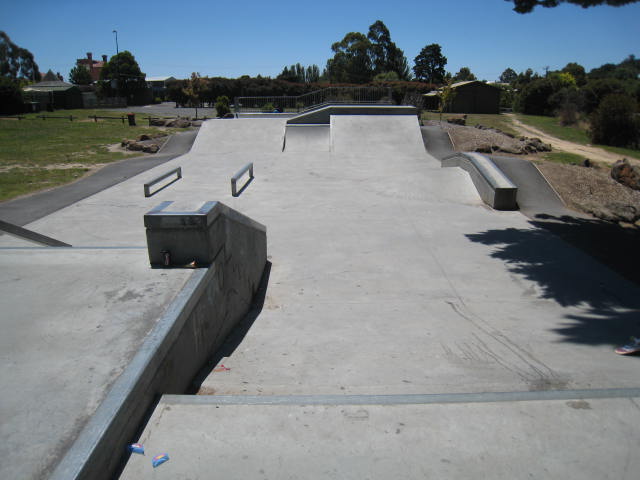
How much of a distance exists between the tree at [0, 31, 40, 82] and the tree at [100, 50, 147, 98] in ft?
91.7

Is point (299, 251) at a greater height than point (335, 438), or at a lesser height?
lesser

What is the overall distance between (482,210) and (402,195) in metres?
2.21

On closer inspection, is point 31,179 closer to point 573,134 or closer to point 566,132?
point 573,134

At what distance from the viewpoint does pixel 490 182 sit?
11.8 meters

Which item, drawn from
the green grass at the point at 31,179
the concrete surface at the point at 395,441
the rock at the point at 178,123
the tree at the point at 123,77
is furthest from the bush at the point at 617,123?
the tree at the point at 123,77

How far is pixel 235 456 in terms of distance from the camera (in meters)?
2.53

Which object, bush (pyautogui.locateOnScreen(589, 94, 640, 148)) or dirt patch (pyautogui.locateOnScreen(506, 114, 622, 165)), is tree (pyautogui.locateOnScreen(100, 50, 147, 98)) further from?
bush (pyautogui.locateOnScreen(589, 94, 640, 148))

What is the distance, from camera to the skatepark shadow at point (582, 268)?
579 cm

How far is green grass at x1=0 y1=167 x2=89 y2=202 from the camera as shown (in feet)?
40.5

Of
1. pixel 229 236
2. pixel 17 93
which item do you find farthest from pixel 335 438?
pixel 17 93

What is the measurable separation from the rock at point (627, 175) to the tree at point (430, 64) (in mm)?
87540

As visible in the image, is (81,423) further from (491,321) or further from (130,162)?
(130,162)

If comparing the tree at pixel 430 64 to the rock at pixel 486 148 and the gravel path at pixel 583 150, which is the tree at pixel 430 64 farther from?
the rock at pixel 486 148

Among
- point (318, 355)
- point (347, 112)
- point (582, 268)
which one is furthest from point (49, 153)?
point (582, 268)
